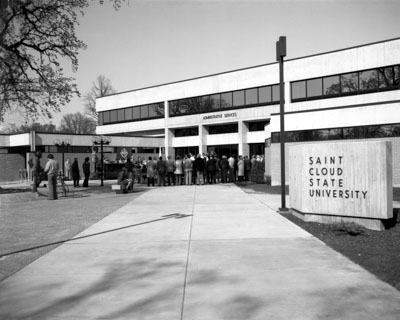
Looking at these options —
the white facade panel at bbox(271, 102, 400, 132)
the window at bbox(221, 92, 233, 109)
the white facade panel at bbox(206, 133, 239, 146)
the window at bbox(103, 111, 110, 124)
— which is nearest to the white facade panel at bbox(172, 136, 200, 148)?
the white facade panel at bbox(206, 133, 239, 146)

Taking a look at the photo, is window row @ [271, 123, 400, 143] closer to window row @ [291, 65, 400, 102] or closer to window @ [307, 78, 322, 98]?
window row @ [291, 65, 400, 102]

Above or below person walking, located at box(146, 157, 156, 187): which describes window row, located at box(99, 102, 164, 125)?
above

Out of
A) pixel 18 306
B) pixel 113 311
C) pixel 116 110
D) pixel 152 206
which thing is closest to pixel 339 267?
pixel 113 311

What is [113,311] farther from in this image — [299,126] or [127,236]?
[299,126]

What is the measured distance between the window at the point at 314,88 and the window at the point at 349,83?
7.44ft

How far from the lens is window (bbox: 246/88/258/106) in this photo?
149ft

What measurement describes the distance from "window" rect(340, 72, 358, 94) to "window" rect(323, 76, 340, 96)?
0.48 m

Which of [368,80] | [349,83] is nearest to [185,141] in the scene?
[349,83]

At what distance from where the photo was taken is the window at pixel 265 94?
44278mm

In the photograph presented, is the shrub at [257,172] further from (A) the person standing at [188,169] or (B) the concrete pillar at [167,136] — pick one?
(B) the concrete pillar at [167,136]

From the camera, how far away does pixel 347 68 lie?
37.9 m

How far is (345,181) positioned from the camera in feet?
29.5

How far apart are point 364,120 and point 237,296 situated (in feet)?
57.5

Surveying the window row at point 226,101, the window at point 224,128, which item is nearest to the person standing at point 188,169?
the window row at point 226,101
